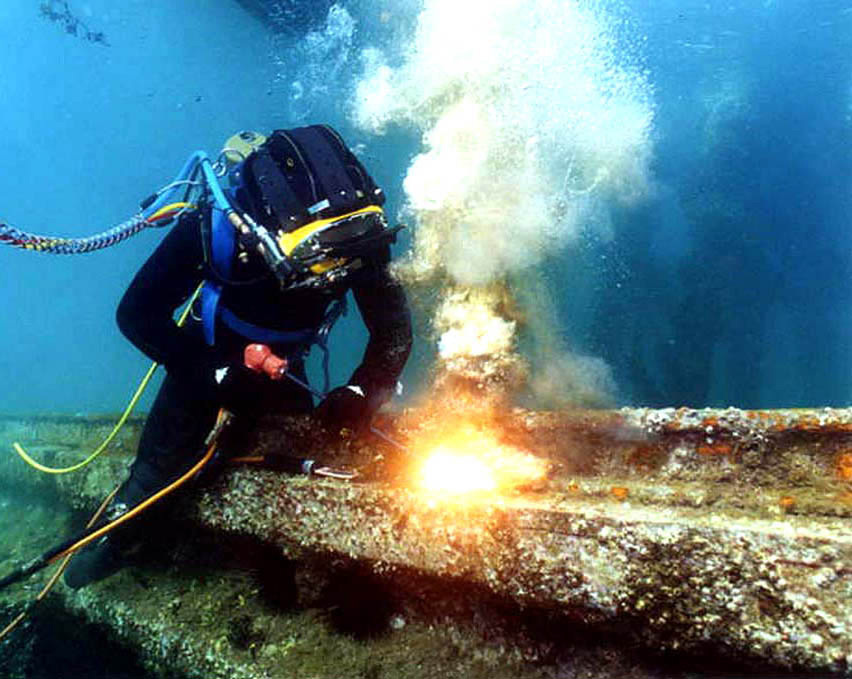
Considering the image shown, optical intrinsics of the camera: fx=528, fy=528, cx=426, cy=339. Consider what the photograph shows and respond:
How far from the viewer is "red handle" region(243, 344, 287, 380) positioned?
237cm

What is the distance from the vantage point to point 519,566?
1863mm

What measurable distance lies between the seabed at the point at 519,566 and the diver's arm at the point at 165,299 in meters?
0.68

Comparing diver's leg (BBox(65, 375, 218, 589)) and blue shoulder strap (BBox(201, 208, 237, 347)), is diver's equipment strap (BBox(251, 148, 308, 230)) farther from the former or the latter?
diver's leg (BBox(65, 375, 218, 589))

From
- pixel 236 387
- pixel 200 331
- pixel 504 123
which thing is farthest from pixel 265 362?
pixel 504 123

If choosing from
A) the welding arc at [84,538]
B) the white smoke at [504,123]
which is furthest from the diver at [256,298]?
the white smoke at [504,123]

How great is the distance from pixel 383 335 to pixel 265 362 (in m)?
0.77

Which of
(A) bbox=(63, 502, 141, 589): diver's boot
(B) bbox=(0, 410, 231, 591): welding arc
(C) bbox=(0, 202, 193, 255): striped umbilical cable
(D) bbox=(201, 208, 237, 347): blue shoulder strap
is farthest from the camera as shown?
(A) bbox=(63, 502, 141, 589): diver's boot

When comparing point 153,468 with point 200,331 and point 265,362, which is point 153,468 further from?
point 265,362

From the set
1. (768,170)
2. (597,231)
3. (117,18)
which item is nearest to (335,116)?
(597,231)

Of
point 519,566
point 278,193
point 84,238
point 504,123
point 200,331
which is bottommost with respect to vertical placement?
point 519,566

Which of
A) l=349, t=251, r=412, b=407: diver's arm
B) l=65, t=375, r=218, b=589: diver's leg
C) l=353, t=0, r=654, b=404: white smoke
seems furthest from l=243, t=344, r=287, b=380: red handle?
l=353, t=0, r=654, b=404: white smoke

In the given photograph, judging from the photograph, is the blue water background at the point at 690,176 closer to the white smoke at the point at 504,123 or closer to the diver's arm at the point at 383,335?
the white smoke at the point at 504,123

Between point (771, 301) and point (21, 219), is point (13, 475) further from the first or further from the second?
point (21, 219)

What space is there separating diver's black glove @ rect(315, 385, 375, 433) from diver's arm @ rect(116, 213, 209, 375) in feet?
2.30
